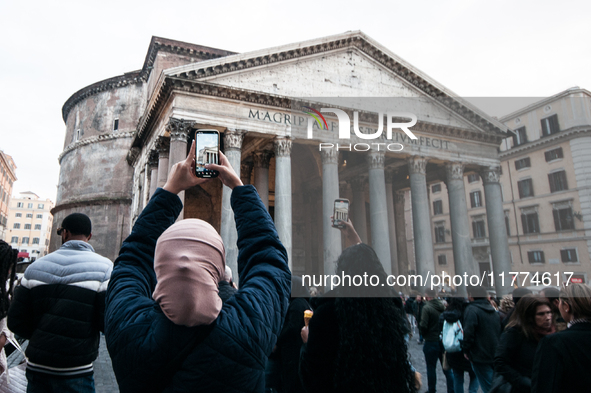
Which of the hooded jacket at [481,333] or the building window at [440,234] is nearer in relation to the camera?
the hooded jacket at [481,333]

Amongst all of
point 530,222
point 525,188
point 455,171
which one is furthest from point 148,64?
point 530,222

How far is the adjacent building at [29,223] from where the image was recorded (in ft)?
217

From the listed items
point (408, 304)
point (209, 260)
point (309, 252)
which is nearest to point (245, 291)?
point (209, 260)

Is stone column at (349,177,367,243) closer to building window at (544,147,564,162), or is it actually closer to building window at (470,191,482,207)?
building window at (544,147,564,162)

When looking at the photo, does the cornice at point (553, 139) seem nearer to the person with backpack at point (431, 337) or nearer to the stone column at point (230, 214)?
the person with backpack at point (431, 337)

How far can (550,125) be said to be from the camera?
11.7 m

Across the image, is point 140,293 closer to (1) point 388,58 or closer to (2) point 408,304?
(2) point 408,304

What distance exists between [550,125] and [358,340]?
13142 millimetres

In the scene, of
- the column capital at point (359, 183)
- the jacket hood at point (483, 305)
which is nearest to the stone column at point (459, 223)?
the column capital at point (359, 183)

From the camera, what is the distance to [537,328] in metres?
2.94

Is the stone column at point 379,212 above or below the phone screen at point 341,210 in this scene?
above

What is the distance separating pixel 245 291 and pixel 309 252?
19.9m

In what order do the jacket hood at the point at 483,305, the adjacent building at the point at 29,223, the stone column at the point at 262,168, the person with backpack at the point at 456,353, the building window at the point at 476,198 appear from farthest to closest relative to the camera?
the adjacent building at the point at 29,223
the building window at the point at 476,198
the stone column at the point at 262,168
the person with backpack at the point at 456,353
the jacket hood at the point at 483,305

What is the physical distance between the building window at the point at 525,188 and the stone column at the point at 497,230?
1.38 meters
